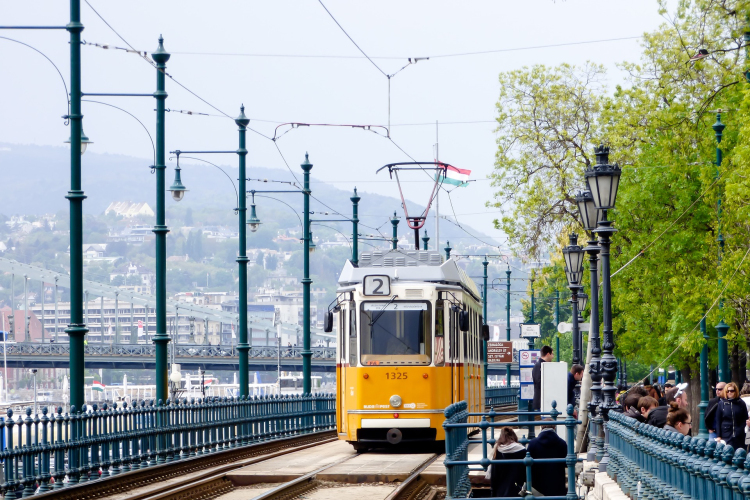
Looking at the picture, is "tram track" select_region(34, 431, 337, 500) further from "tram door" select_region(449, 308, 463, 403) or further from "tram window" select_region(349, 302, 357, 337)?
"tram door" select_region(449, 308, 463, 403)

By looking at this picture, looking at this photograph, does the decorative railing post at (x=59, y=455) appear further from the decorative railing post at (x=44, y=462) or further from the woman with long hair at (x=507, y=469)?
the woman with long hair at (x=507, y=469)

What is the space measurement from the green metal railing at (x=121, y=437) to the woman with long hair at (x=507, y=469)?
5.05 metres

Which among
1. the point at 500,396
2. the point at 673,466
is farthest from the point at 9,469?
the point at 500,396

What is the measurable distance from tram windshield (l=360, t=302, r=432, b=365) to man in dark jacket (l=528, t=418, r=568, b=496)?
908 cm

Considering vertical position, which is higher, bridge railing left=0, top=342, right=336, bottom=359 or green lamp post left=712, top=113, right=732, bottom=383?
green lamp post left=712, top=113, right=732, bottom=383

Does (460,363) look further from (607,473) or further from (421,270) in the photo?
(607,473)

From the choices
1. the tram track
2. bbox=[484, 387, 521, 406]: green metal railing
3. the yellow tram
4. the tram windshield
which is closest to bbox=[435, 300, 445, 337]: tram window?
the yellow tram

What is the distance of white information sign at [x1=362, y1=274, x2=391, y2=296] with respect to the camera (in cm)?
2025

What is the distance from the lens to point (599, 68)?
42312 mm

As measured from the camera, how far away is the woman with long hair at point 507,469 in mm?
11180

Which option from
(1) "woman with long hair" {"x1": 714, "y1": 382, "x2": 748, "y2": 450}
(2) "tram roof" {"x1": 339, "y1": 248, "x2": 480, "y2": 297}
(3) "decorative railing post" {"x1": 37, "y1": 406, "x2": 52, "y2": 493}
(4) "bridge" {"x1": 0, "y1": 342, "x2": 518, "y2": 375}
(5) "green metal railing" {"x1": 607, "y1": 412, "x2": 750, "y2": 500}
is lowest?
(4) "bridge" {"x1": 0, "y1": 342, "x2": 518, "y2": 375}

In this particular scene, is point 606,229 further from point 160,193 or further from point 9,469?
point 160,193

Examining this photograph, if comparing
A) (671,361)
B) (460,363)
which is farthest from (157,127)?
A: (671,361)

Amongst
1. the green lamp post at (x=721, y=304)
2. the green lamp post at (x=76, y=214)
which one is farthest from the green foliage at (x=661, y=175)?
the green lamp post at (x=76, y=214)
